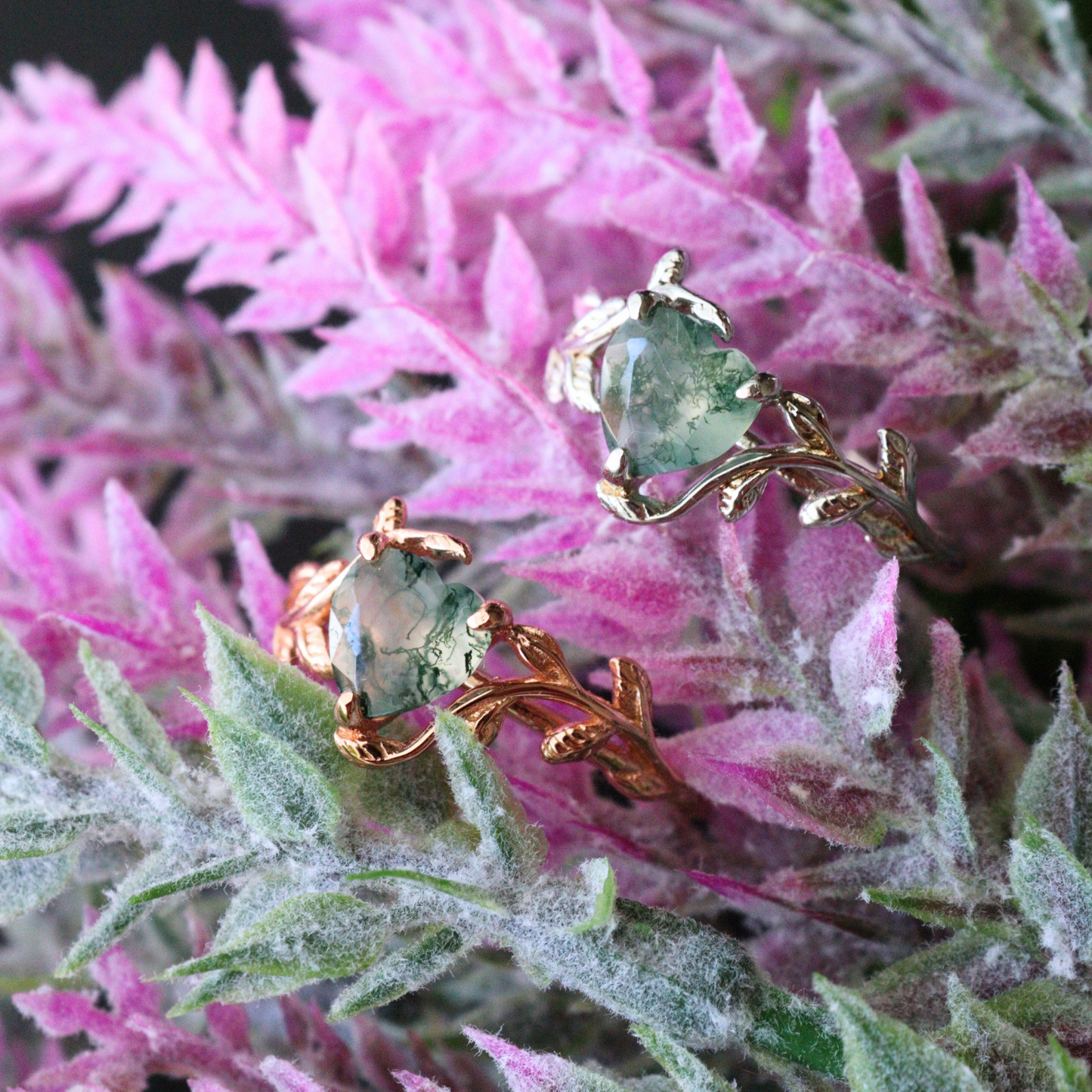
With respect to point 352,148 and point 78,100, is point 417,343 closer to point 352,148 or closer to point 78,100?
point 352,148

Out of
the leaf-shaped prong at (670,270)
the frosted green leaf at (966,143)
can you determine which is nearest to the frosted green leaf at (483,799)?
the leaf-shaped prong at (670,270)

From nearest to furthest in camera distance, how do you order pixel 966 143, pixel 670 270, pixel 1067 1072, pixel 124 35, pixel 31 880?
pixel 1067 1072 < pixel 31 880 < pixel 670 270 < pixel 966 143 < pixel 124 35

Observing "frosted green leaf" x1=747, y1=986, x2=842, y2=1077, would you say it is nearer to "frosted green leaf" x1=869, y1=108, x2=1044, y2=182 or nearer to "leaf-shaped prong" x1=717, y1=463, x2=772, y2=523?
"leaf-shaped prong" x1=717, y1=463, x2=772, y2=523

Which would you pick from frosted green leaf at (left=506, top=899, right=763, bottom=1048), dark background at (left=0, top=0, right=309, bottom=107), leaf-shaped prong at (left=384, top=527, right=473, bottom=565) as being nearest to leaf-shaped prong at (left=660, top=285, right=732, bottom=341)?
leaf-shaped prong at (left=384, top=527, right=473, bottom=565)

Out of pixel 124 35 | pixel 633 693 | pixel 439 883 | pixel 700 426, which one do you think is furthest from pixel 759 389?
pixel 124 35

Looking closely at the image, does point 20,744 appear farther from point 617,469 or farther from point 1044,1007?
point 1044,1007

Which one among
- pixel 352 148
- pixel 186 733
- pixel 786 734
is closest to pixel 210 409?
pixel 352 148
